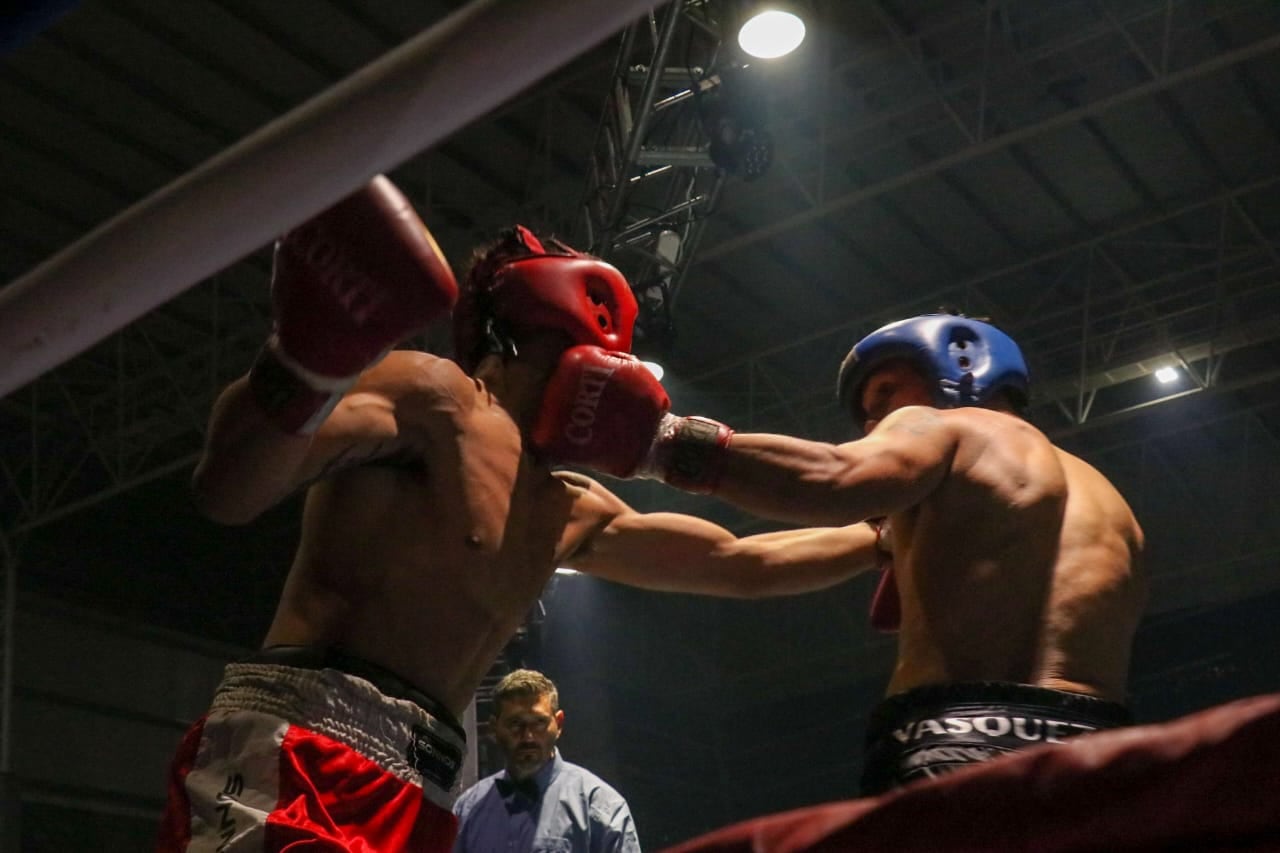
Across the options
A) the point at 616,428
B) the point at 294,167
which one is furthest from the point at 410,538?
the point at 294,167

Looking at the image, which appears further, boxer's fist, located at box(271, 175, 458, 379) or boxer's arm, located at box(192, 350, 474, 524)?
boxer's arm, located at box(192, 350, 474, 524)

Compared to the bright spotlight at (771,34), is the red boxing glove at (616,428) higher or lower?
lower

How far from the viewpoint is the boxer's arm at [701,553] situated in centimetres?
246

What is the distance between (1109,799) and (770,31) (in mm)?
5002

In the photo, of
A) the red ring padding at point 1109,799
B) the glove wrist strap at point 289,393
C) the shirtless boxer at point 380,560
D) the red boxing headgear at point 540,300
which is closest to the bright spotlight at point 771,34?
the red boxing headgear at point 540,300

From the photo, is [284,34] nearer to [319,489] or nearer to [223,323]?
[223,323]

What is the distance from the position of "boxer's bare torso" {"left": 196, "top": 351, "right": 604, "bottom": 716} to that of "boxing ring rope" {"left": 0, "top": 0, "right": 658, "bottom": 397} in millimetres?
1016

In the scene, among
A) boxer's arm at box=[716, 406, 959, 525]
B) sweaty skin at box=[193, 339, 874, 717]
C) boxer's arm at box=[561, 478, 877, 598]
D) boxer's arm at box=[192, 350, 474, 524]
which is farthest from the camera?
boxer's arm at box=[561, 478, 877, 598]

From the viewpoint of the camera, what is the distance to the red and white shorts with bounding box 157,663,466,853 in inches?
68.9

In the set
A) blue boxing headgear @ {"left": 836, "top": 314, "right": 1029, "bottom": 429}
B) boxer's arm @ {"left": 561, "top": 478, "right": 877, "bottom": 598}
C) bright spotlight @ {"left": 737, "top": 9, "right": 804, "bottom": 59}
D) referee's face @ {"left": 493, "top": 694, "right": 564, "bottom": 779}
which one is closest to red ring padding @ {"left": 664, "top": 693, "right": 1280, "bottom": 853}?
boxer's arm @ {"left": 561, "top": 478, "right": 877, "bottom": 598}

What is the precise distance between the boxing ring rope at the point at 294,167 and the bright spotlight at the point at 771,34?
489cm

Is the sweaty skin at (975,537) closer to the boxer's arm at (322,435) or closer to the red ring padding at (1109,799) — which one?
the boxer's arm at (322,435)

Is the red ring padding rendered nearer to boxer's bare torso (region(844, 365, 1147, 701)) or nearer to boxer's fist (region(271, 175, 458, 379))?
boxer's fist (region(271, 175, 458, 379))

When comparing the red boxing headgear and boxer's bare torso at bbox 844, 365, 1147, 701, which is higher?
the red boxing headgear
